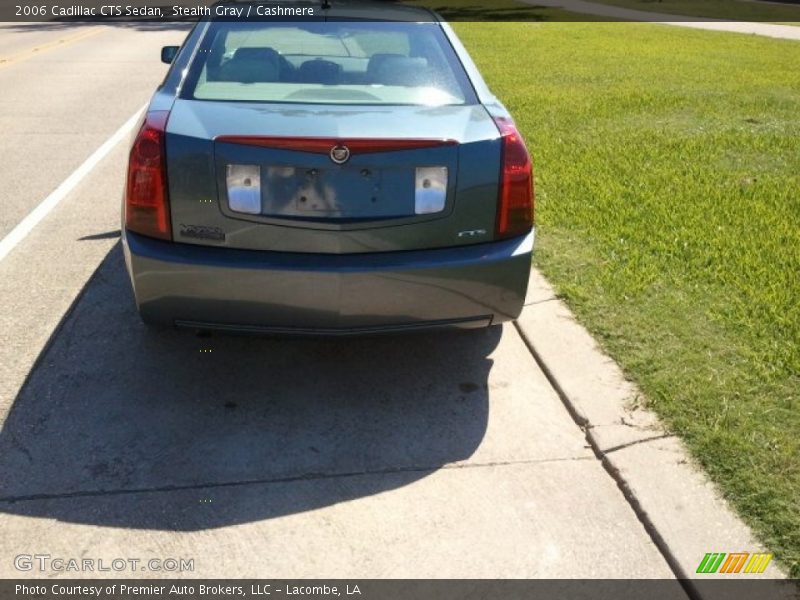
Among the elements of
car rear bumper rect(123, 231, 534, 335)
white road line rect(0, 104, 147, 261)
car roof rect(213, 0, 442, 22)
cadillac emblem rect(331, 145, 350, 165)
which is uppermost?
car roof rect(213, 0, 442, 22)

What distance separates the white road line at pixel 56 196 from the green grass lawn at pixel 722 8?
23914 millimetres

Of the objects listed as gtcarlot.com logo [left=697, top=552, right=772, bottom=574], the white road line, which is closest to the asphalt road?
gtcarlot.com logo [left=697, top=552, right=772, bottom=574]

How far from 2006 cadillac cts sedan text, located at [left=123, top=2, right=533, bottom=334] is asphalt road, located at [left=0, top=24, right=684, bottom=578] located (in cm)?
44

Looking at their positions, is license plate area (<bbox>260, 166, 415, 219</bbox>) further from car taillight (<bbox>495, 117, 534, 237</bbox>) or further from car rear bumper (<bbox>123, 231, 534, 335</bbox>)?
car taillight (<bbox>495, 117, 534, 237</bbox>)

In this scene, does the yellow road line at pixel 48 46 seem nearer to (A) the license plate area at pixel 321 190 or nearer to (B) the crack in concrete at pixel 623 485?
→ (A) the license plate area at pixel 321 190

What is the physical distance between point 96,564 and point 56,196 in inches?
195

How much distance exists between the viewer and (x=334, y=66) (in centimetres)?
477

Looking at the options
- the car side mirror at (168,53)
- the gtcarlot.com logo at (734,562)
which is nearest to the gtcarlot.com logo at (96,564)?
Result: the gtcarlot.com logo at (734,562)

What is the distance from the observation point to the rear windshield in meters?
4.38

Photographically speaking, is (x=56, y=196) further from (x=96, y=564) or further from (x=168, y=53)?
(x=96, y=564)

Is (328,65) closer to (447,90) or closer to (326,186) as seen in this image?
(447,90)

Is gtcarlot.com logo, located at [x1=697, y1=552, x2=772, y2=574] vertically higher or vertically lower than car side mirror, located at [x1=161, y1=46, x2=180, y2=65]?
lower

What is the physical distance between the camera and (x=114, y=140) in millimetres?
9680
